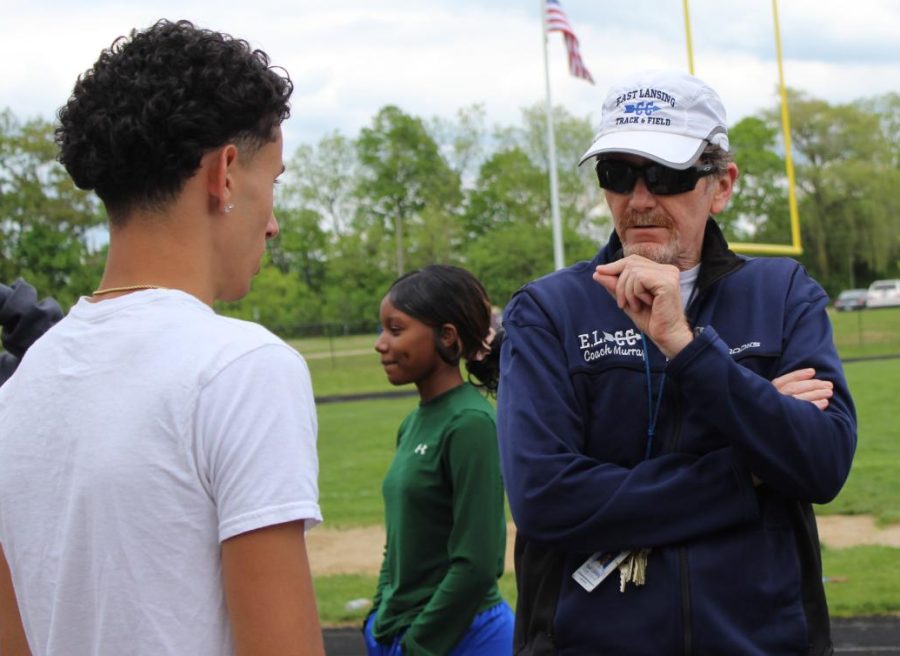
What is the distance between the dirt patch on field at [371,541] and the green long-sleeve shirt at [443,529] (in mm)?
5073

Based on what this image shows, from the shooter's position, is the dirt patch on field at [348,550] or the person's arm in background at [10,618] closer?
the person's arm in background at [10,618]

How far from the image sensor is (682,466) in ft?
8.44

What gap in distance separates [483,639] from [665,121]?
1.97 metres

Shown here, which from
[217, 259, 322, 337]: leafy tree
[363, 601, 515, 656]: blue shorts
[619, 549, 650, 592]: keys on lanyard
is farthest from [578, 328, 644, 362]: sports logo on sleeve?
[217, 259, 322, 337]: leafy tree

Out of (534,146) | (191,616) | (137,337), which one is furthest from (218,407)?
(534,146)

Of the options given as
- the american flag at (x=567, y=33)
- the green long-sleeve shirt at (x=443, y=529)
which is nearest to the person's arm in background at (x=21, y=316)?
the green long-sleeve shirt at (x=443, y=529)

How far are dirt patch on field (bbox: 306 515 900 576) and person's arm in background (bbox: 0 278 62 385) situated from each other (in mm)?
5254

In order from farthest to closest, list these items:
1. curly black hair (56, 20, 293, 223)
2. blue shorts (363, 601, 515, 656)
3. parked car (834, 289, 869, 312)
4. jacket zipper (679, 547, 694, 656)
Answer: parked car (834, 289, 869, 312) < blue shorts (363, 601, 515, 656) < jacket zipper (679, 547, 694, 656) < curly black hair (56, 20, 293, 223)

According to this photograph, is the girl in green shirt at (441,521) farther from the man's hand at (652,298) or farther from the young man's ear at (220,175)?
the young man's ear at (220,175)

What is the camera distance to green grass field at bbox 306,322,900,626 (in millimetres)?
7904

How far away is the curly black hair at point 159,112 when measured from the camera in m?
1.84

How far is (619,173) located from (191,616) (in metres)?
1.67

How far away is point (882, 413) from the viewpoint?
18078 millimetres

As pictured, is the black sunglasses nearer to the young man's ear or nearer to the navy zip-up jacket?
the navy zip-up jacket
